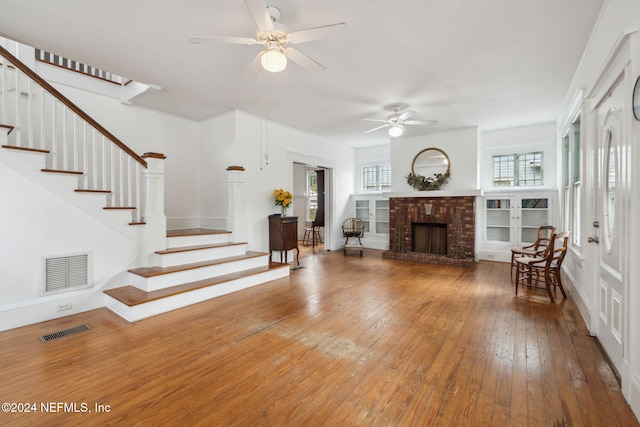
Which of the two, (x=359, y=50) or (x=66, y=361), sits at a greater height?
(x=359, y=50)

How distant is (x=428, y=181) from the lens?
21.5ft

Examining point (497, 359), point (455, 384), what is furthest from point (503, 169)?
point (455, 384)

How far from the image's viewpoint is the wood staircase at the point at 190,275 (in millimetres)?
3162

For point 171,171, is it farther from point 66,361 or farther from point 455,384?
point 455,384

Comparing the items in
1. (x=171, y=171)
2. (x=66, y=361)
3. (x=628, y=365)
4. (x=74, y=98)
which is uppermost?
(x=74, y=98)

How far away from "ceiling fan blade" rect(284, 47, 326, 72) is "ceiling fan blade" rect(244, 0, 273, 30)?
0.29 meters

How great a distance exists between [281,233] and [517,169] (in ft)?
17.1

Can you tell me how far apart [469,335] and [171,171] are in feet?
17.6

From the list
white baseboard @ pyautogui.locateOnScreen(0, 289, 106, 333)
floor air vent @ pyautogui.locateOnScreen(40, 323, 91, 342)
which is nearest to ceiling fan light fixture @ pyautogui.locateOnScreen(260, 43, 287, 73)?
floor air vent @ pyautogui.locateOnScreen(40, 323, 91, 342)

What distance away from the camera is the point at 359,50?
10.1ft

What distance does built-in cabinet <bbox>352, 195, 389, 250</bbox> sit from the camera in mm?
7719

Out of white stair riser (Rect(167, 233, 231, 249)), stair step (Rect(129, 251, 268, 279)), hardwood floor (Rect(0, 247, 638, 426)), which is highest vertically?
white stair riser (Rect(167, 233, 231, 249))

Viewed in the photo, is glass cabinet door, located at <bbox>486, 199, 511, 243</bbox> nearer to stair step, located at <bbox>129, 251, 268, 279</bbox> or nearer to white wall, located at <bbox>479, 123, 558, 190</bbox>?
white wall, located at <bbox>479, 123, 558, 190</bbox>

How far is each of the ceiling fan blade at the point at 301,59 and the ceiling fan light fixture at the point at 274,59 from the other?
5.0 inches
